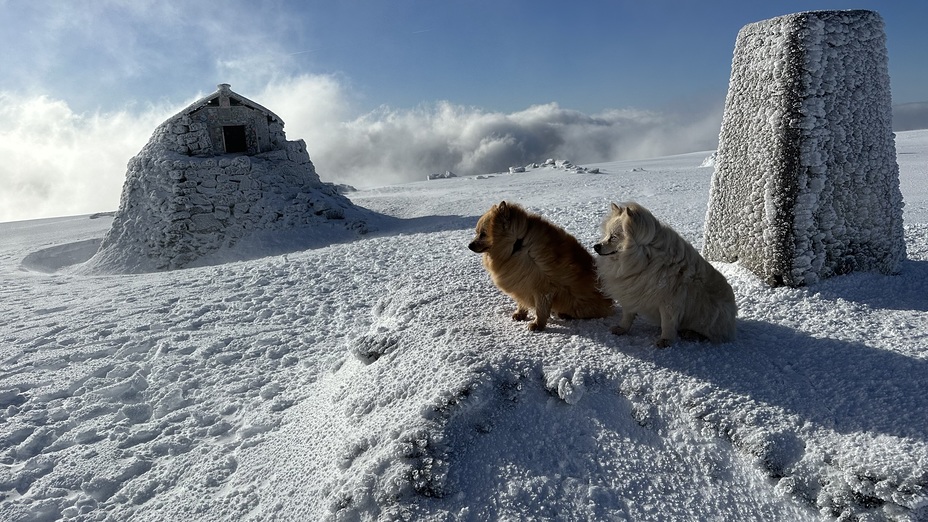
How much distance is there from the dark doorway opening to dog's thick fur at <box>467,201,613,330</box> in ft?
32.5

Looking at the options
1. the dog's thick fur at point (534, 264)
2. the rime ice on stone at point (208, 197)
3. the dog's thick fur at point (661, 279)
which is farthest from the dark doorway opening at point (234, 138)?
the dog's thick fur at point (661, 279)

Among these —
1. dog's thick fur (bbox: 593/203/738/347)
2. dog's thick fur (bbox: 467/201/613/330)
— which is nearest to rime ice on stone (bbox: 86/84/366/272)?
dog's thick fur (bbox: 467/201/613/330)

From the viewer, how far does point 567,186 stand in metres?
13.8

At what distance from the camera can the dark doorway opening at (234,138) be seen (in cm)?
1180

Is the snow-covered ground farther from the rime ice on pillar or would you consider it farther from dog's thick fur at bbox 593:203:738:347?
the rime ice on pillar

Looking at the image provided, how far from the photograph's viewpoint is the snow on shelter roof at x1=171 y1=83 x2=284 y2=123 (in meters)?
11.3

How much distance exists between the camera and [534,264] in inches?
144

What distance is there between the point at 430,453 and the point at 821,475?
5.71 feet

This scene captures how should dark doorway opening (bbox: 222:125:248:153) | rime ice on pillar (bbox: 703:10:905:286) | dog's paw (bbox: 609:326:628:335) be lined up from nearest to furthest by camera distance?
1. dog's paw (bbox: 609:326:628:335)
2. rime ice on pillar (bbox: 703:10:905:286)
3. dark doorway opening (bbox: 222:125:248:153)

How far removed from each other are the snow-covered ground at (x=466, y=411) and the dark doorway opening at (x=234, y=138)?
663 centimetres

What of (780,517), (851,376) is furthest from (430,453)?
(851,376)

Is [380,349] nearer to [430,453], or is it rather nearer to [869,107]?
[430,453]

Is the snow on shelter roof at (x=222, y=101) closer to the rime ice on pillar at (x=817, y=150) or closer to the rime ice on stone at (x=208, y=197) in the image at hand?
the rime ice on stone at (x=208, y=197)

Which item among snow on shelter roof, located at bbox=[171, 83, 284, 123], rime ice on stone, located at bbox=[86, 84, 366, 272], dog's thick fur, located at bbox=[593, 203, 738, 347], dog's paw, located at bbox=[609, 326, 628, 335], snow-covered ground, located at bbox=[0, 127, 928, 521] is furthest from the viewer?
snow on shelter roof, located at bbox=[171, 83, 284, 123]
